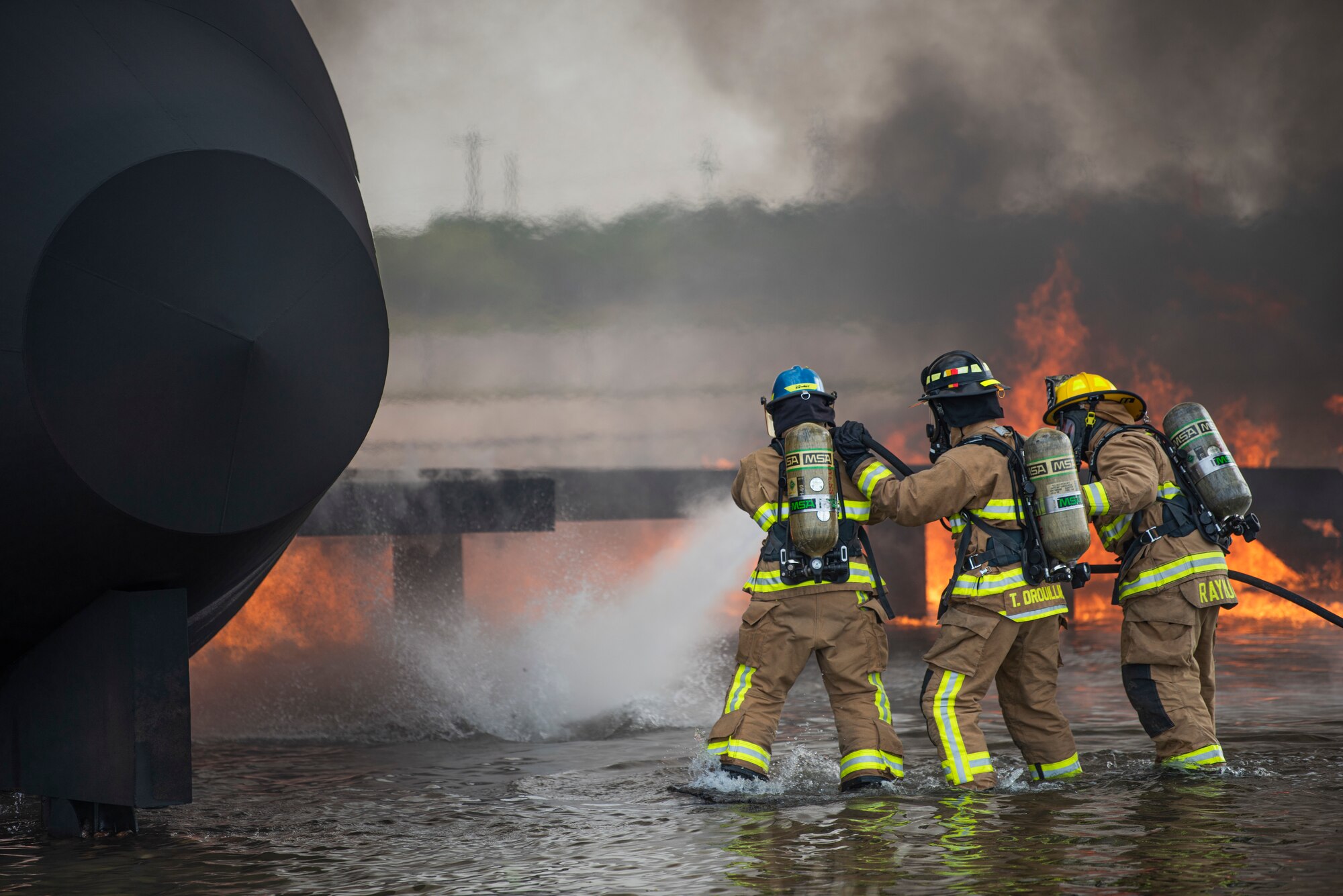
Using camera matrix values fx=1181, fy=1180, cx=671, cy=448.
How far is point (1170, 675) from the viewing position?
5.60 metres

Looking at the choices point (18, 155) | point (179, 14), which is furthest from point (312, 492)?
point (179, 14)

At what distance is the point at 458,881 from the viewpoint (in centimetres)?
385

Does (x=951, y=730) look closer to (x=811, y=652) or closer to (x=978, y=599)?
(x=978, y=599)

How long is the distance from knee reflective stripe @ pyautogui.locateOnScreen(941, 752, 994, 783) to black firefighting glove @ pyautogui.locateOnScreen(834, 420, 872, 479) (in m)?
1.34

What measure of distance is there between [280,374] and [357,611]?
939cm

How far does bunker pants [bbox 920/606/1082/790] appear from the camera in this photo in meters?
5.18

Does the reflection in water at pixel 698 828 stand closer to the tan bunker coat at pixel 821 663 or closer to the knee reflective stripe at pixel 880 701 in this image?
the tan bunker coat at pixel 821 663

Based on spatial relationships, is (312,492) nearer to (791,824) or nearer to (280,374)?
(280,374)

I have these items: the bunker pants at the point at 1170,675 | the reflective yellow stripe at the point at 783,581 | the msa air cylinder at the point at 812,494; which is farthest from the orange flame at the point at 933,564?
the msa air cylinder at the point at 812,494

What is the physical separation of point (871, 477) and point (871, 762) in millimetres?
1262

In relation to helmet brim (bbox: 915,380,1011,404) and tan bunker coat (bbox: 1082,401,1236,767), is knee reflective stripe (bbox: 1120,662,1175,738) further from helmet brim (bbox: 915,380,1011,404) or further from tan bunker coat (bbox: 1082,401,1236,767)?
helmet brim (bbox: 915,380,1011,404)

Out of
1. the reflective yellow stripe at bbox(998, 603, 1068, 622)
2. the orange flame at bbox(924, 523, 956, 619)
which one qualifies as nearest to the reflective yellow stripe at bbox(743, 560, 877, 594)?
the reflective yellow stripe at bbox(998, 603, 1068, 622)

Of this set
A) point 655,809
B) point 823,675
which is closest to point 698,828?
point 655,809

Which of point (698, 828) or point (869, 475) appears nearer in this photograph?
point (698, 828)
